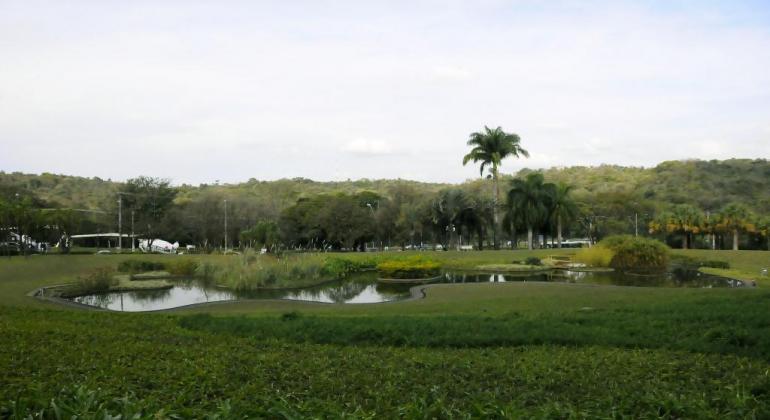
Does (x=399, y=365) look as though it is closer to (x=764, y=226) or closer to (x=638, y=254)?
(x=638, y=254)

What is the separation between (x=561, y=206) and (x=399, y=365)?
4306 cm

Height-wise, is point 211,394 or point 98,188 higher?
point 98,188

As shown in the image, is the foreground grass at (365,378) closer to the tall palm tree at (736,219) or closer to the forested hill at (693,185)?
the tall palm tree at (736,219)

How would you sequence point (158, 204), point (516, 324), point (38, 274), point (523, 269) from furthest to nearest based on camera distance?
point (158, 204), point (523, 269), point (38, 274), point (516, 324)

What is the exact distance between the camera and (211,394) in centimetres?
518

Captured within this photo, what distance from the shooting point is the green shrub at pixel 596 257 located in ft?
106

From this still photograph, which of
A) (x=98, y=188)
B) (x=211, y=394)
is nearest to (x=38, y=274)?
(x=211, y=394)

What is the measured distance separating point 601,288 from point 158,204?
179ft

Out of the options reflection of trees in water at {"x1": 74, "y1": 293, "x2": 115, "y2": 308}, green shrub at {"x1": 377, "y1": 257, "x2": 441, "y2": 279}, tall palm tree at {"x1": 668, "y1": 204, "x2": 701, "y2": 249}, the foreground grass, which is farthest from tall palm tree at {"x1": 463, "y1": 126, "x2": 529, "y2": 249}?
the foreground grass

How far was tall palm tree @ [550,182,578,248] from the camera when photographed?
156 ft

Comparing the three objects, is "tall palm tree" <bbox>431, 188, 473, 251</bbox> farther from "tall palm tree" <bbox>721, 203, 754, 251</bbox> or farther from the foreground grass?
the foreground grass

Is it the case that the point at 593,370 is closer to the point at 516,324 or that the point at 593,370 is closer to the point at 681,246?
the point at 516,324

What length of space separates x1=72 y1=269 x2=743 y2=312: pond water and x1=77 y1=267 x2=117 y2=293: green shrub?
1.54 ft

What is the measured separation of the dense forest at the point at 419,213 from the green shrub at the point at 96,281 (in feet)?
28.8
